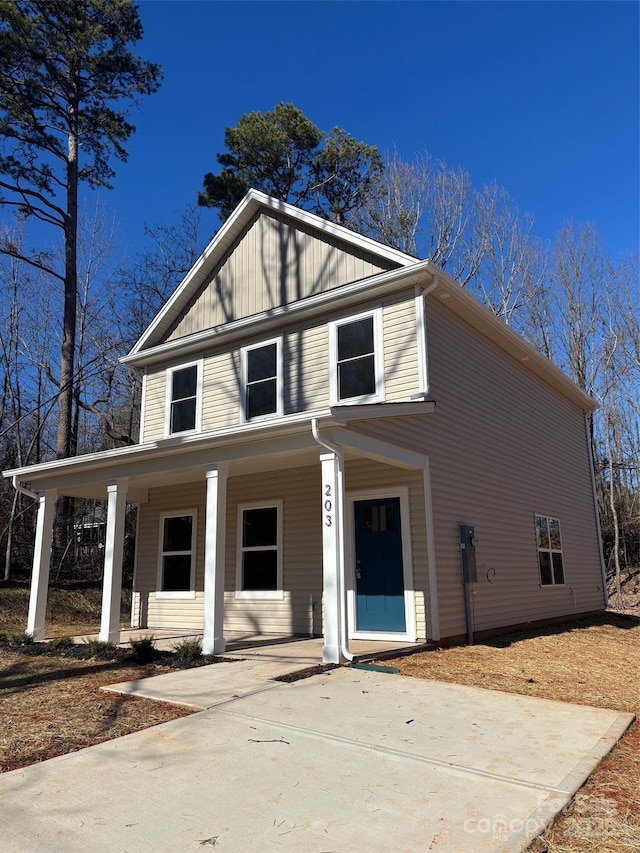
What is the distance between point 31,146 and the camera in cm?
1816

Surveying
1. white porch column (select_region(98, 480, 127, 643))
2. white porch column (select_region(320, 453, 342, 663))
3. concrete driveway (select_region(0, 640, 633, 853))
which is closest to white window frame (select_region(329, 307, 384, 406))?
white porch column (select_region(320, 453, 342, 663))

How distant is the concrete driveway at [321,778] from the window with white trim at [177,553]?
6.12 m

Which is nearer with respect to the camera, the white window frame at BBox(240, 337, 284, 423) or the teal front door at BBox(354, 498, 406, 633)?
the teal front door at BBox(354, 498, 406, 633)

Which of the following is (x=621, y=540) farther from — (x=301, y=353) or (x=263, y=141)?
(x=263, y=141)

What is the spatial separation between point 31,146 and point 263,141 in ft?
23.5

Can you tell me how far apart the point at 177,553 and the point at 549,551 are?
7600 millimetres

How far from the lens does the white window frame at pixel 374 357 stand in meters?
9.66

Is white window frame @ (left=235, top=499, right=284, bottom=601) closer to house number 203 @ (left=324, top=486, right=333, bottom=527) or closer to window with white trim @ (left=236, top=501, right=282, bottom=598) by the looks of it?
window with white trim @ (left=236, top=501, right=282, bottom=598)

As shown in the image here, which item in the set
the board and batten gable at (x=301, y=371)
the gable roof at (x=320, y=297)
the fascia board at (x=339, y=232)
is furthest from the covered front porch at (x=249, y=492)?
the fascia board at (x=339, y=232)

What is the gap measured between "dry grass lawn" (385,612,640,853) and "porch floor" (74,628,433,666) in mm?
349

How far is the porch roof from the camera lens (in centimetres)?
743

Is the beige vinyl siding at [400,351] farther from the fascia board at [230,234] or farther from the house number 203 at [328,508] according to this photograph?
the house number 203 at [328,508]

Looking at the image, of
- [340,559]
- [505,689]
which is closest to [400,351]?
[340,559]

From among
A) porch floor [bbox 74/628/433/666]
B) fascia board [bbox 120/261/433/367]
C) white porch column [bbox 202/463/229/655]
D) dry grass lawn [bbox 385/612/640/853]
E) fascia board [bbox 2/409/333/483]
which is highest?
fascia board [bbox 120/261/433/367]
